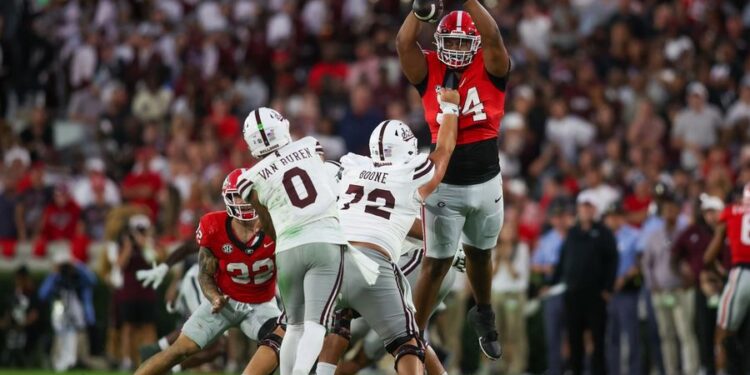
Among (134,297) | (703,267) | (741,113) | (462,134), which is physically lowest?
(134,297)

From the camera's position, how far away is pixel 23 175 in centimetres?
2052

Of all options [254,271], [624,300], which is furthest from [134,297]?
[254,271]

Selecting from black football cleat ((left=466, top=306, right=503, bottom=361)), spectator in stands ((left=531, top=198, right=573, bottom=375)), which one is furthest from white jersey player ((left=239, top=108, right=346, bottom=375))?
spectator in stands ((left=531, top=198, right=573, bottom=375))

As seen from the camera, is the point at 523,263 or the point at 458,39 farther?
the point at 523,263

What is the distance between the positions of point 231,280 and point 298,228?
83.1 inches

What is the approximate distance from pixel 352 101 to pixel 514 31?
274 centimetres

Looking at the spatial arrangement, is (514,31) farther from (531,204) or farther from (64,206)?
(64,206)

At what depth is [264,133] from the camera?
10.1 meters

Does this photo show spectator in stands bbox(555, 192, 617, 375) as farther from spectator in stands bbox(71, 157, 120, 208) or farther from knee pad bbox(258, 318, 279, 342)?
spectator in stands bbox(71, 157, 120, 208)

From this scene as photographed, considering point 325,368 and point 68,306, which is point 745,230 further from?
point 68,306

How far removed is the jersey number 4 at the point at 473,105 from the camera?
1052 centimetres

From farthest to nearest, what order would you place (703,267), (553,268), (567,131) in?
(567,131) → (553,268) → (703,267)

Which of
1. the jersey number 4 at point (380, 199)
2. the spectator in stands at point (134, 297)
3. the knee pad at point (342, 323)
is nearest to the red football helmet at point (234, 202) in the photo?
the knee pad at point (342, 323)

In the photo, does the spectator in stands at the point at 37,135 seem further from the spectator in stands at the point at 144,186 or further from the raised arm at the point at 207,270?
the raised arm at the point at 207,270
